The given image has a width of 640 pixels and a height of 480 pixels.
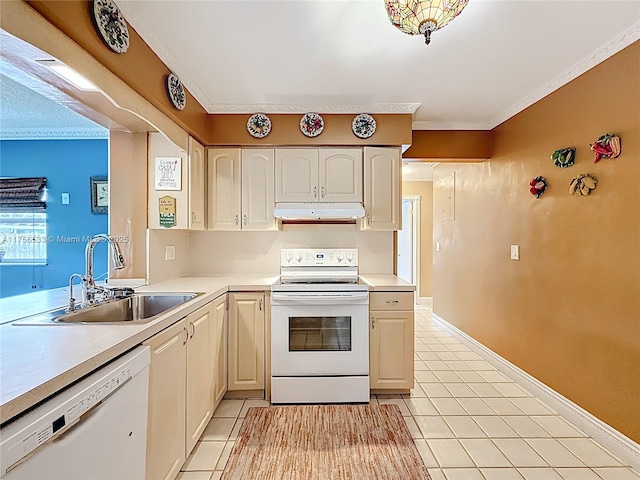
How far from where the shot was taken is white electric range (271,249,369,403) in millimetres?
2461

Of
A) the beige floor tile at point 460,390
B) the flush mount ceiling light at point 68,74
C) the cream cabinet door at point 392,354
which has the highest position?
the flush mount ceiling light at point 68,74

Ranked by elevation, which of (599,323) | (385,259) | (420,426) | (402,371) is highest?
(385,259)

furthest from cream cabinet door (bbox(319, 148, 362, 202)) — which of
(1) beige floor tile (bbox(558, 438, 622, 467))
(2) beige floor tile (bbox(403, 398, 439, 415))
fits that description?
(1) beige floor tile (bbox(558, 438, 622, 467))

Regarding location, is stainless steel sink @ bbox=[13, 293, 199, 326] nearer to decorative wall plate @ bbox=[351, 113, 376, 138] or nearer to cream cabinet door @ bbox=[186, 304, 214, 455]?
cream cabinet door @ bbox=[186, 304, 214, 455]

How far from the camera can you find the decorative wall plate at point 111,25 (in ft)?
Answer: 4.72

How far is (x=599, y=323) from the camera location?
2.03 metres

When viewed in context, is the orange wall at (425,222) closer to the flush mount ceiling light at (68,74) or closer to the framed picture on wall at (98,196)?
the framed picture on wall at (98,196)

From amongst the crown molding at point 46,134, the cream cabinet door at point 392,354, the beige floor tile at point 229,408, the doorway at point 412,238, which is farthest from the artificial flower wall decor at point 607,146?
Result: the crown molding at point 46,134

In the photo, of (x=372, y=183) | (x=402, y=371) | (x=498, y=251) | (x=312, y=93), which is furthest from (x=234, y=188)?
(x=498, y=251)

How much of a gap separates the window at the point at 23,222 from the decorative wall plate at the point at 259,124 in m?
2.28

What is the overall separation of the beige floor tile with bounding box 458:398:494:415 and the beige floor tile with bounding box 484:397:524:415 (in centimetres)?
4

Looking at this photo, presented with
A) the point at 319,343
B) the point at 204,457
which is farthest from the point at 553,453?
the point at 204,457

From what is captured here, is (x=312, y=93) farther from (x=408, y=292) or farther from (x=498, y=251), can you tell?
(x=498, y=251)

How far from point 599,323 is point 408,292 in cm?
117
